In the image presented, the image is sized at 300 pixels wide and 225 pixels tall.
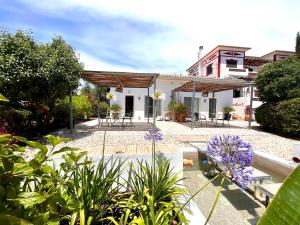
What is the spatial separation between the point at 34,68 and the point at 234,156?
23.8ft

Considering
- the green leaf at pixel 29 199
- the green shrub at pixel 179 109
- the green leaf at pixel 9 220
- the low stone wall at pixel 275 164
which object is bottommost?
the low stone wall at pixel 275 164

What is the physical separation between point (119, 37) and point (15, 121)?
32.2 ft

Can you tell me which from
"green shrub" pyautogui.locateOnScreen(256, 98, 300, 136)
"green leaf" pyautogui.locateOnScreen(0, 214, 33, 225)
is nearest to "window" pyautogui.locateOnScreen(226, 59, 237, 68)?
"green shrub" pyautogui.locateOnScreen(256, 98, 300, 136)

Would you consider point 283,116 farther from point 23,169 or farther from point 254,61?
point 254,61

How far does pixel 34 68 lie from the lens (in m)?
6.63

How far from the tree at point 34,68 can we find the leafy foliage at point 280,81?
11.0 meters

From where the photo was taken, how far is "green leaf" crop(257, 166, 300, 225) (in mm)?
731

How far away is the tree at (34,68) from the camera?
20.2ft

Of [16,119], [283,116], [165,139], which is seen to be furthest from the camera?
[283,116]

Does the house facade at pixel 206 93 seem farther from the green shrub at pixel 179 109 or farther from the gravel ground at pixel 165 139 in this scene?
the gravel ground at pixel 165 139

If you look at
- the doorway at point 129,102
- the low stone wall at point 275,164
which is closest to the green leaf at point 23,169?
the low stone wall at point 275,164

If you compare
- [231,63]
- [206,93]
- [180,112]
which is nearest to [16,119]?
[180,112]

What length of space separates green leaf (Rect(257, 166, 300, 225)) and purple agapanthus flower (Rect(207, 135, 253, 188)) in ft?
2.21

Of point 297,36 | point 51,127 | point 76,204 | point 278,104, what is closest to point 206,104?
point 278,104
